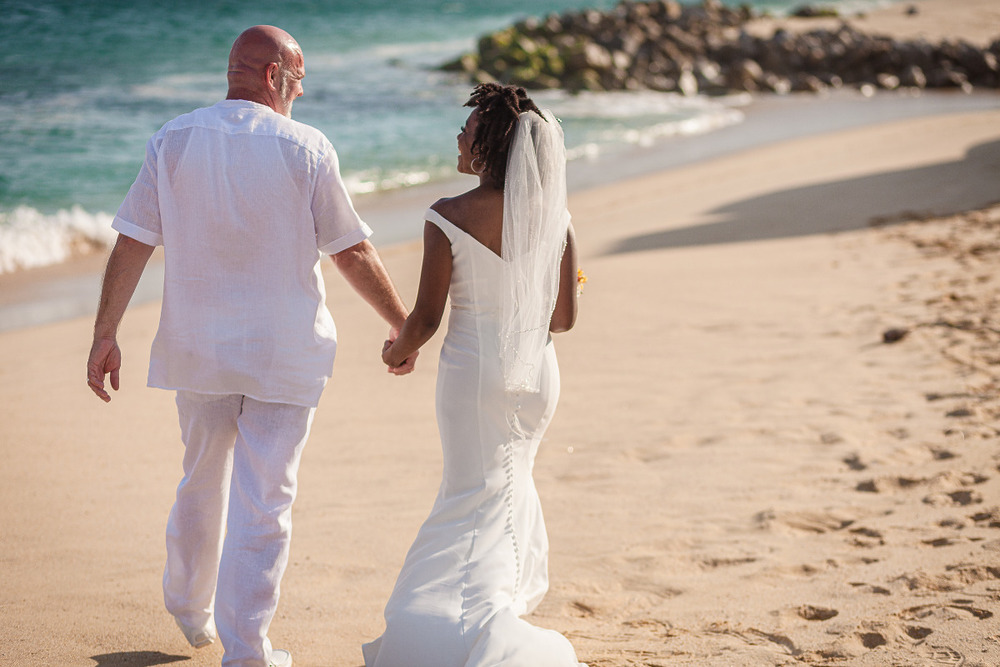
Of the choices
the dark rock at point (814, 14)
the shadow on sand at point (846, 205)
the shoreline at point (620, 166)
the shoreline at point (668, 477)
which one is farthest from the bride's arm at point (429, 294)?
the dark rock at point (814, 14)

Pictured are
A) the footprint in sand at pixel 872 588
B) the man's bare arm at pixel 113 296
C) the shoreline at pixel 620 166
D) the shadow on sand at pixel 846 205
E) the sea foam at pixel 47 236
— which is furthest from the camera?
the sea foam at pixel 47 236

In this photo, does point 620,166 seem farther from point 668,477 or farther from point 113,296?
point 113,296

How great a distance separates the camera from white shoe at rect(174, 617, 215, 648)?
10.4 ft

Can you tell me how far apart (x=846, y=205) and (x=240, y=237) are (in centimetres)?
927

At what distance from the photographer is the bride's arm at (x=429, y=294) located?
112 inches

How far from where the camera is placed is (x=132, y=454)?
5.03 m

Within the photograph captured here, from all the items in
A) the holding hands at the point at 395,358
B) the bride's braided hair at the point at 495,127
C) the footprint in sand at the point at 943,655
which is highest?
the bride's braided hair at the point at 495,127

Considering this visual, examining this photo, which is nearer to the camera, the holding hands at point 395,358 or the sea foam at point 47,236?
the holding hands at point 395,358

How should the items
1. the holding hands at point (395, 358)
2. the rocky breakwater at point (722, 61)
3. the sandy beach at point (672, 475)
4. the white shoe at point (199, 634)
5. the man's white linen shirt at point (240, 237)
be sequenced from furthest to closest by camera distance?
the rocky breakwater at point (722, 61)
the sandy beach at point (672, 475)
the white shoe at point (199, 634)
the holding hands at point (395, 358)
the man's white linen shirt at point (240, 237)

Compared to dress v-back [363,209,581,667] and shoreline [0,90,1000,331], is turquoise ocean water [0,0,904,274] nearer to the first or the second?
shoreline [0,90,1000,331]

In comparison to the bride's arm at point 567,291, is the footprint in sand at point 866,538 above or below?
below

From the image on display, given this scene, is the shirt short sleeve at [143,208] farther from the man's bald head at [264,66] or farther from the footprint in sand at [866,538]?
the footprint in sand at [866,538]

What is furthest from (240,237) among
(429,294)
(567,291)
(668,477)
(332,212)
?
(668,477)

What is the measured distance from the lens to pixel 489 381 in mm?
2951
